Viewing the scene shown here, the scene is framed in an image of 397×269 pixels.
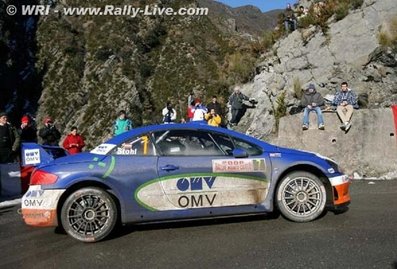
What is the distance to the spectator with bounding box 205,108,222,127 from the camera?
1497 centimetres

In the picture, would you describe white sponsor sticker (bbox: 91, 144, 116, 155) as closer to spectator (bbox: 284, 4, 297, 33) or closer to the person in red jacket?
the person in red jacket

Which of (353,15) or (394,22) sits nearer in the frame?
(394,22)

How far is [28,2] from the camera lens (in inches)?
2724

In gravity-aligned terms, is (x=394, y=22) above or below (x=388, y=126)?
above

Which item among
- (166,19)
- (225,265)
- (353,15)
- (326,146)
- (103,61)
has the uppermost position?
(166,19)

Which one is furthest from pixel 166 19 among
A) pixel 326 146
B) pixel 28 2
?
pixel 326 146

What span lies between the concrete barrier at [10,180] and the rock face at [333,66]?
7939mm

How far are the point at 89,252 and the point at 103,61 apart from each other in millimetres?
59228

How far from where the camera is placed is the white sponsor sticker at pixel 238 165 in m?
6.78

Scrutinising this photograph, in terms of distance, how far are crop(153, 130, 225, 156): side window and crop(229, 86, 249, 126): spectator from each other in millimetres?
11166

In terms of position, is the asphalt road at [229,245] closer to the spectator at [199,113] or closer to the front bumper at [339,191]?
the front bumper at [339,191]

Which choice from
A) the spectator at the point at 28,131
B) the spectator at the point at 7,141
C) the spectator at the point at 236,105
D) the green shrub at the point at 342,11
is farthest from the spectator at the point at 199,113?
the green shrub at the point at 342,11

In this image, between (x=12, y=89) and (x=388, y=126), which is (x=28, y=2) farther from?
(x=388, y=126)

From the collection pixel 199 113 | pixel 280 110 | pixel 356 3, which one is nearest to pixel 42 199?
pixel 199 113
